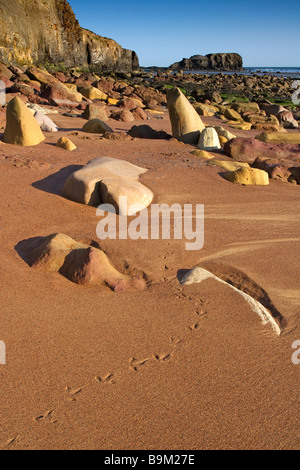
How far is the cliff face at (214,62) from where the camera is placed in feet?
274

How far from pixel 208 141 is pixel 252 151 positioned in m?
0.79

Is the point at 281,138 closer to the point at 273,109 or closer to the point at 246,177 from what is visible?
the point at 246,177

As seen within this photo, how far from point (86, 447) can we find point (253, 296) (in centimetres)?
159

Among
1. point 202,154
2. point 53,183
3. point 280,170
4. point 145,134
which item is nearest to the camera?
point 53,183

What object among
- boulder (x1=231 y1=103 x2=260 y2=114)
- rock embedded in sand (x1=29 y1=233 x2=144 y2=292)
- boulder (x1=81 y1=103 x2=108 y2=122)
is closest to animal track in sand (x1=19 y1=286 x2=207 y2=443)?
rock embedded in sand (x1=29 y1=233 x2=144 y2=292)

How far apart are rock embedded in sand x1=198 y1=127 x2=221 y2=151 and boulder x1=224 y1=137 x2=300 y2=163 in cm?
32

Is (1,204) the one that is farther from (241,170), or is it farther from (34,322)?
(241,170)

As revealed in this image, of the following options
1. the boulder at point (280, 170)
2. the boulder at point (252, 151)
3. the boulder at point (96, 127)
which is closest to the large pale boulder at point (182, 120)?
the boulder at point (252, 151)

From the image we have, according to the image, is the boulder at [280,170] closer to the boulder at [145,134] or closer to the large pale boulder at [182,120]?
the large pale boulder at [182,120]

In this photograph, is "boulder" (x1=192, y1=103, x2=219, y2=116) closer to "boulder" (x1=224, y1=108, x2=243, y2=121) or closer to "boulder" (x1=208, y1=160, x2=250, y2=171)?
"boulder" (x1=224, y1=108, x2=243, y2=121)

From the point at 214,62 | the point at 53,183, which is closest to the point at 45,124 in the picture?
the point at 53,183

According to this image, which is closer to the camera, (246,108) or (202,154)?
(202,154)

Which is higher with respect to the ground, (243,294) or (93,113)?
(93,113)

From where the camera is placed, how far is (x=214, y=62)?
8400 cm
